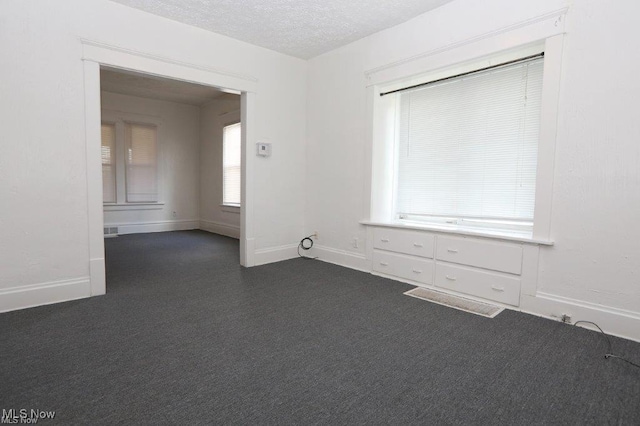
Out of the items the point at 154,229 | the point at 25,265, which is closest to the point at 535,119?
the point at 25,265

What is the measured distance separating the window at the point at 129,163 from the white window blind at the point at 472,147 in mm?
5662

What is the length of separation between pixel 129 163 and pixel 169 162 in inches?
31.3

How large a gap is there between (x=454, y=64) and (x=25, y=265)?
4.25 metres

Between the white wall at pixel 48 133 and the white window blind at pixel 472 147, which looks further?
the white window blind at pixel 472 147

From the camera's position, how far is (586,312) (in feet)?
8.27

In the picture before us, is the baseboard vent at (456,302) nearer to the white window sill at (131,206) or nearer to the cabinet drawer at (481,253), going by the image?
the cabinet drawer at (481,253)

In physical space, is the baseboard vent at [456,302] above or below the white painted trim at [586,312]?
below

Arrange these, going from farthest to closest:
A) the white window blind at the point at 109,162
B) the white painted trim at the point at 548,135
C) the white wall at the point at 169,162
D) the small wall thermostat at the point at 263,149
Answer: the white wall at the point at 169,162, the white window blind at the point at 109,162, the small wall thermostat at the point at 263,149, the white painted trim at the point at 548,135

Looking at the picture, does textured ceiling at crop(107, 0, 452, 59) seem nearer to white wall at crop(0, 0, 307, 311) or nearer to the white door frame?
white wall at crop(0, 0, 307, 311)

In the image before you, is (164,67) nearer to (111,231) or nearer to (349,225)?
(349,225)

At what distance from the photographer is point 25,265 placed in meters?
2.87

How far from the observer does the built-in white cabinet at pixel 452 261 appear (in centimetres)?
292

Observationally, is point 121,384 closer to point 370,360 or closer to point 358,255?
point 370,360

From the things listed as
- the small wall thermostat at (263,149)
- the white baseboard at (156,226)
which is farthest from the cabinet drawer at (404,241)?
the white baseboard at (156,226)
